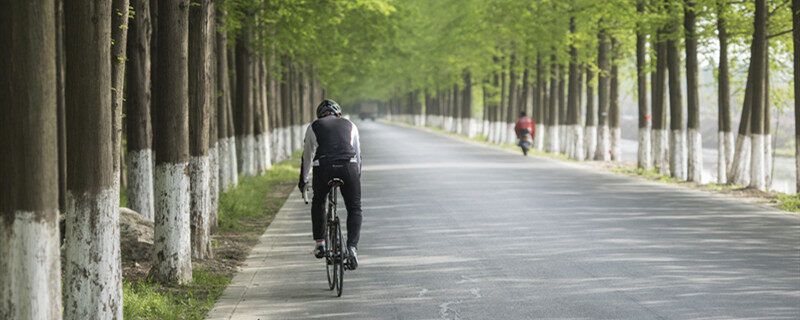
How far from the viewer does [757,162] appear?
20.2m

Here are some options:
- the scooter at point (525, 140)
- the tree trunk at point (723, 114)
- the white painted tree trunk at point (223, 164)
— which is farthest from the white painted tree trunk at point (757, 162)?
the scooter at point (525, 140)

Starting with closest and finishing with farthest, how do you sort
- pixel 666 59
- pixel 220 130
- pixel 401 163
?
pixel 220 130 → pixel 666 59 → pixel 401 163

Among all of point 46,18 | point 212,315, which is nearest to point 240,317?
point 212,315

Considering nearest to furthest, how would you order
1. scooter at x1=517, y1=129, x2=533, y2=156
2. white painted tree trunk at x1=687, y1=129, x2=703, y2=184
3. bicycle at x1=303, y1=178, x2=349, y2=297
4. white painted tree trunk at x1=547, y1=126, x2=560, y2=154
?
bicycle at x1=303, y1=178, x2=349, y2=297 → white painted tree trunk at x1=687, y1=129, x2=703, y2=184 → scooter at x1=517, y1=129, x2=533, y2=156 → white painted tree trunk at x1=547, y1=126, x2=560, y2=154

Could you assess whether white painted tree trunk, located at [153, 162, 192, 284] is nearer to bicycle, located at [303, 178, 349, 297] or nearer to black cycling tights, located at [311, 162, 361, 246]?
bicycle, located at [303, 178, 349, 297]

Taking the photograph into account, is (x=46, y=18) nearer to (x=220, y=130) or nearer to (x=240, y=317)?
(x=240, y=317)

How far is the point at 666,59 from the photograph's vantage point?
89.5 feet

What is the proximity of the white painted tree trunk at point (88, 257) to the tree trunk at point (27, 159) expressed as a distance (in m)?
1.41

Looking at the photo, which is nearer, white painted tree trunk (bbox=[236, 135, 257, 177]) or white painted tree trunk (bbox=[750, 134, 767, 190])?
white painted tree trunk (bbox=[750, 134, 767, 190])

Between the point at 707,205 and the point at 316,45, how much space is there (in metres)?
14.9

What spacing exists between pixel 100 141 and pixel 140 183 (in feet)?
23.6

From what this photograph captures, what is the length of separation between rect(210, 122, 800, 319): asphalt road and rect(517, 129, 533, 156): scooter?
17.1 meters

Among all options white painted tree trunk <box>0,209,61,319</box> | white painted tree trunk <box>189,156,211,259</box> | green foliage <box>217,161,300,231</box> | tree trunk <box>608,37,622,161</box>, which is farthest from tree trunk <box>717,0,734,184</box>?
white painted tree trunk <box>0,209,61,319</box>

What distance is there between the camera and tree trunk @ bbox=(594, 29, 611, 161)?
33562 mm
